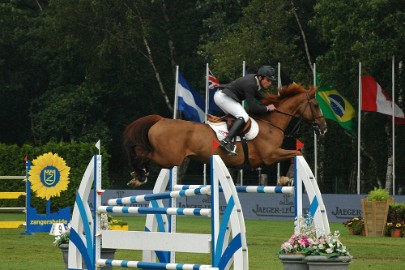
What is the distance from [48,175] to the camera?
21.8 metres

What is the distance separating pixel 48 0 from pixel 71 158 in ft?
55.5

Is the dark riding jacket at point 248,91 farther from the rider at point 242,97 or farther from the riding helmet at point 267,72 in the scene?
the riding helmet at point 267,72

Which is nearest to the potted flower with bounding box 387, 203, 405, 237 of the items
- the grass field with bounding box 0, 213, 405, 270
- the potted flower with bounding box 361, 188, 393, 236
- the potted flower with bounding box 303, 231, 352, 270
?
the potted flower with bounding box 361, 188, 393, 236

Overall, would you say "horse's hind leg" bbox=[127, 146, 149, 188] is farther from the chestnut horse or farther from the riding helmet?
the riding helmet

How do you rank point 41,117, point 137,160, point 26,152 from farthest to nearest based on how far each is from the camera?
point 41,117 < point 26,152 < point 137,160

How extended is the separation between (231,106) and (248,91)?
1.48ft

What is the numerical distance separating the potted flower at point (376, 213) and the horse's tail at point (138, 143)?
8.11 meters

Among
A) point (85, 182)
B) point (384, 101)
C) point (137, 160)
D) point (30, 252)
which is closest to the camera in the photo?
point (85, 182)

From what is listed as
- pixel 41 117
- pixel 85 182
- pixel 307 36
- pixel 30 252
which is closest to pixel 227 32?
pixel 307 36

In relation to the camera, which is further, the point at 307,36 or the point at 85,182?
the point at 307,36

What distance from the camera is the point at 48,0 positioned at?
50000 millimetres

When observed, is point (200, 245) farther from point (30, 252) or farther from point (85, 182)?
point (30, 252)

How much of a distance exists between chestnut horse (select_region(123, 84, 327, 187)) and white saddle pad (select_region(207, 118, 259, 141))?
0.06 metres

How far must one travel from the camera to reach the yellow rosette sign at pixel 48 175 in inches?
852
